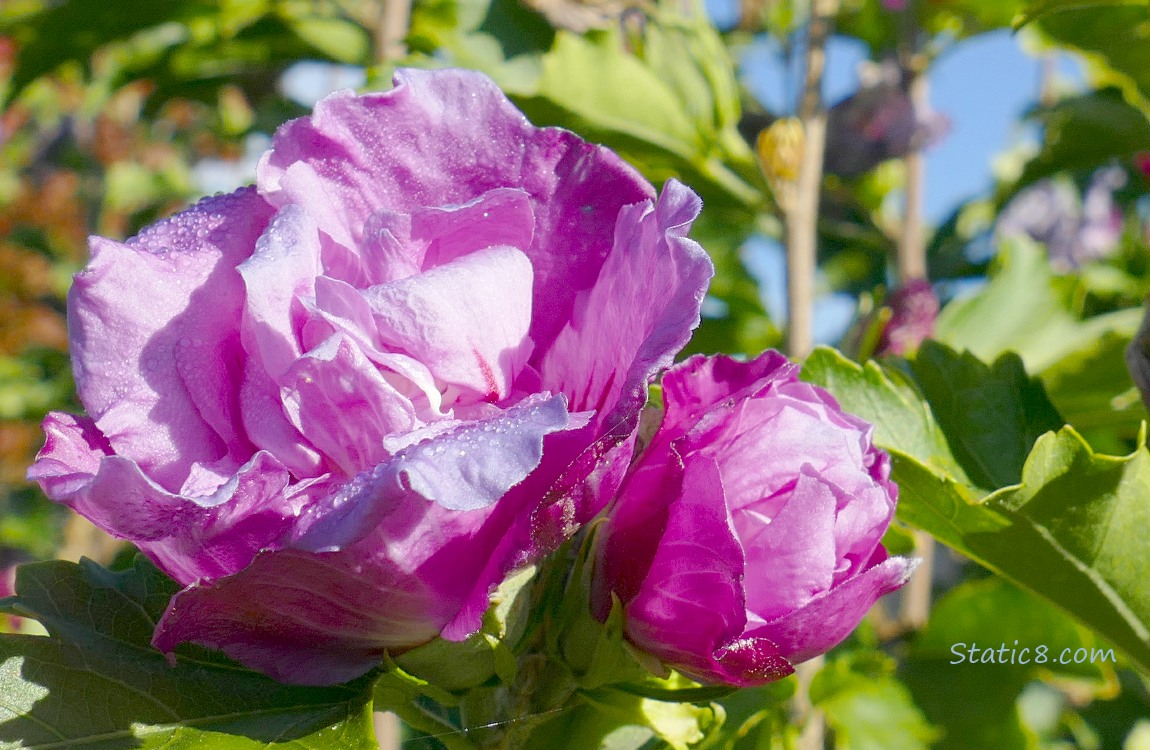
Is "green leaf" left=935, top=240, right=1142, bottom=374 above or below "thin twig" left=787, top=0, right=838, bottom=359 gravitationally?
below

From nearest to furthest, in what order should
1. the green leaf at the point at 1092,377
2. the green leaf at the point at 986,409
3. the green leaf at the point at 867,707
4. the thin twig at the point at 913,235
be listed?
the green leaf at the point at 986,409 < the green leaf at the point at 867,707 < the green leaf at the point at 1092,377 < the thin twig at the point at 913,235

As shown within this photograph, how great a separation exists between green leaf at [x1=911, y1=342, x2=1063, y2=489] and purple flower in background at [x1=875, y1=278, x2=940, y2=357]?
15.8 inches

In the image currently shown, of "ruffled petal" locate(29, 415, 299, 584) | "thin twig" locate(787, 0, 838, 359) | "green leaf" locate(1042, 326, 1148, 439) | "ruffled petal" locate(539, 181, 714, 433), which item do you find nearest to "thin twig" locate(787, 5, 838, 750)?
"thin twig" locate(787, 0, 838, 359)

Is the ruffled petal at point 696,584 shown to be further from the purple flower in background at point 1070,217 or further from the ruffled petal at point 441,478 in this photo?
the purple flower in background at point 1070,217

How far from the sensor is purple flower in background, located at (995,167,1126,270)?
3156 millimetres

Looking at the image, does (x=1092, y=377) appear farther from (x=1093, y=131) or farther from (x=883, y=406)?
(x=883, y=406)

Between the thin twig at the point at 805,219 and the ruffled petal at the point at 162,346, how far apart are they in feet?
2.68

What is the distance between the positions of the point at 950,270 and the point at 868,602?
5.88ft

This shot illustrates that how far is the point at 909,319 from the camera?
1.33 m

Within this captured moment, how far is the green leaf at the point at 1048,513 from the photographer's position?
68 cm

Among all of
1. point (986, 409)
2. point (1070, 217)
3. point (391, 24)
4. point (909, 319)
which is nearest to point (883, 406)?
point (986, 409)

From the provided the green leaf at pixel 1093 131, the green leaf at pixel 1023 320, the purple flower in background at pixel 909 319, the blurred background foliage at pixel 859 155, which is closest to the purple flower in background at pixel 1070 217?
the blurred background foliage at pixel 859 155

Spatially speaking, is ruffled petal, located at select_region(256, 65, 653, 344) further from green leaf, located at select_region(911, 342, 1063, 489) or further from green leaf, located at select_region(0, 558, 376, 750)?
green leaf, located at select_region(911, 342, 1063, 489)

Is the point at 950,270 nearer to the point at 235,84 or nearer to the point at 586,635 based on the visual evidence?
the point at 235,84
